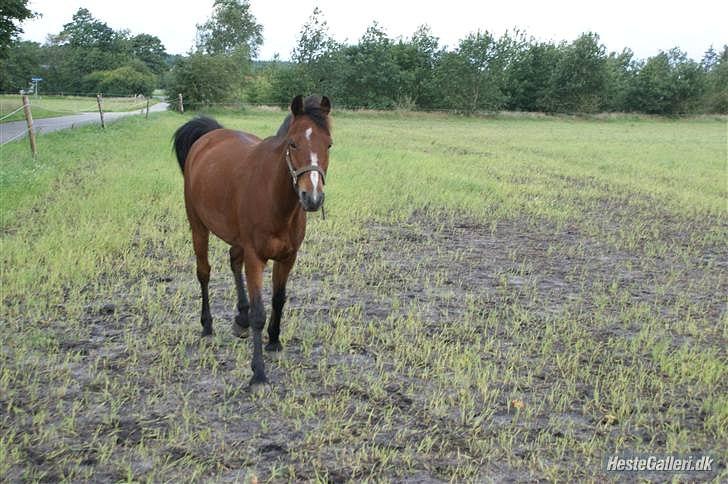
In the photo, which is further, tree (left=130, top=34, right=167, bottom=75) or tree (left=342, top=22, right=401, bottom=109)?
tree (left=130, top=34, right=167, bottom=75)

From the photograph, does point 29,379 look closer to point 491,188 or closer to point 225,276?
point 225,276

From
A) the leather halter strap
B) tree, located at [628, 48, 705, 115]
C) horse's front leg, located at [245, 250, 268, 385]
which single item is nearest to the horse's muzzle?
the leather halter strap

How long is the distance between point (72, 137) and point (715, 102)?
64448mm

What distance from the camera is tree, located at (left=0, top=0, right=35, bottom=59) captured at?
22812 mm

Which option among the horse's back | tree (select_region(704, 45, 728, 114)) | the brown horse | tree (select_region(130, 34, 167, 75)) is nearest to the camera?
the brown horse

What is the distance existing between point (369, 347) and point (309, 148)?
1.96 m

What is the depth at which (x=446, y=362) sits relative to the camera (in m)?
4.71

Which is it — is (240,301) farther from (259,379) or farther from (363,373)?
(363,373)

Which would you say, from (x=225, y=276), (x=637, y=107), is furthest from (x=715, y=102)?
(x=225, y=276)

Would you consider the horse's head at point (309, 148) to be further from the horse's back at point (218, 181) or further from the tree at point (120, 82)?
the tree at point (120, 82)

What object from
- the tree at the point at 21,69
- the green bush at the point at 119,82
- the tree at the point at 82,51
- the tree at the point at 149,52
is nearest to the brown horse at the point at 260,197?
the tree at the point at 21,69

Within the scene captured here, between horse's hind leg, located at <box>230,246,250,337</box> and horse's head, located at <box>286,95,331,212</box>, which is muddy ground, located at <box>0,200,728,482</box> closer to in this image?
horse's hind leg, located at <box>230,246,250,337</box>

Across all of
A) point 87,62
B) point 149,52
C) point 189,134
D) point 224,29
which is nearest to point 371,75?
point 224,29

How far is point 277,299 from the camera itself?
15.6 ft
